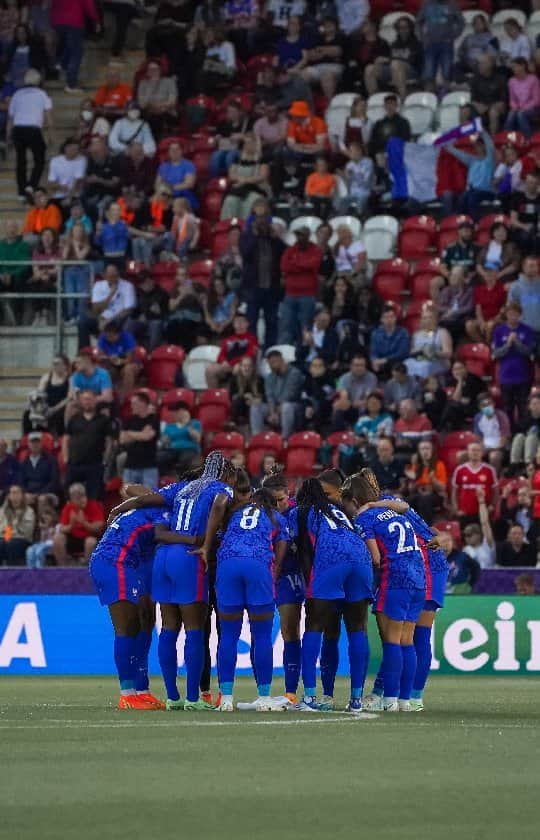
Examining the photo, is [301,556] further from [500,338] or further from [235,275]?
[235,275]

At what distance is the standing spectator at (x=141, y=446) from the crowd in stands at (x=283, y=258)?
1.2 inches

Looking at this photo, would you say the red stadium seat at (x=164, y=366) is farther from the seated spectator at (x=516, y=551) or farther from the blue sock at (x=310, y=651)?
the blue sock at (x=310, y=651)

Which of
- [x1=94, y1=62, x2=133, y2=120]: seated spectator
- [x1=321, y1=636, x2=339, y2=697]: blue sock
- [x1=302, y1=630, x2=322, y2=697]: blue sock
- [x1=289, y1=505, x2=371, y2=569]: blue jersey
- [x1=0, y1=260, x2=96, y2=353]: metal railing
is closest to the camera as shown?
[x1=289, y1=505, x2=371, y2=569]: blue jersey

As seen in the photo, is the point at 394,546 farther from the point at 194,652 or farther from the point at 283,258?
the point at 283,258

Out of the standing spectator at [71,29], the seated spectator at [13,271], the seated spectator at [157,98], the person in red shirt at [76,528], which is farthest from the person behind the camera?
the standing spectator at [71,29]

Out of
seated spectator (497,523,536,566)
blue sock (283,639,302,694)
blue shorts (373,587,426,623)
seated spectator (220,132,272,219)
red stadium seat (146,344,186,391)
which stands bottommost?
blue sock (283,639,302,694)

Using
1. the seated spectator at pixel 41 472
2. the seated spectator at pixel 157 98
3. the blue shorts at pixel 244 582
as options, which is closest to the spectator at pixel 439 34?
the seated spectator at pixel 157 98

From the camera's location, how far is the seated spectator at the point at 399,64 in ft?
95.3

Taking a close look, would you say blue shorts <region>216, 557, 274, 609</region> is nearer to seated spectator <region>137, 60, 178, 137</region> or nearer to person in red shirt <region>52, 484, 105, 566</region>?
person in red shirt <region>52, 484, 105, 566</region>

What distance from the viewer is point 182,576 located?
14164 millimetres

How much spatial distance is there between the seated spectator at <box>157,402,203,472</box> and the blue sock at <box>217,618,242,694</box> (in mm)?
10439

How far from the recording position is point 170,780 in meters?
9.59

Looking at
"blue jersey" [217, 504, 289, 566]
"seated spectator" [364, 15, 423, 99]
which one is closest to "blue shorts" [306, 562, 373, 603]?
"blue jersey" [217, 504, 289, 566]

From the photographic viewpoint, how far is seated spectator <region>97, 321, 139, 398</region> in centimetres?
2617
